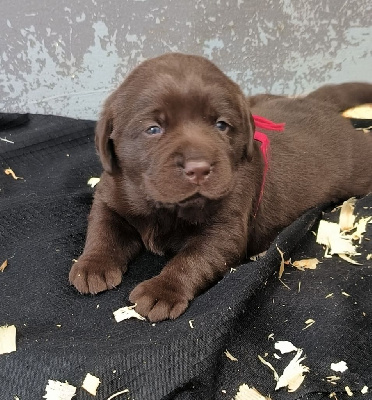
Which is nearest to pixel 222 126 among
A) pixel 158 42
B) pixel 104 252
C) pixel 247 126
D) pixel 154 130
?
pixel 247 126

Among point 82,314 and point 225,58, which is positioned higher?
point 225,58

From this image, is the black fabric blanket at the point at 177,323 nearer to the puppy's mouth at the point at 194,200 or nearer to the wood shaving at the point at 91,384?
the wood shaving at the point at 91,384

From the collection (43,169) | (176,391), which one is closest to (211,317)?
(176,391)

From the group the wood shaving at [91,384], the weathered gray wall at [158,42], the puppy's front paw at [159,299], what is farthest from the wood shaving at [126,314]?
the weathered gray wall at [158,42]

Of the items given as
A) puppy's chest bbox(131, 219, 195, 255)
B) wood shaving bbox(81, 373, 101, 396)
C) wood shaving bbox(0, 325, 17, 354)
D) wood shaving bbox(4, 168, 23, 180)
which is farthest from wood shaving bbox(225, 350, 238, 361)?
wood shaving bbox(4, 168, 23, 180)

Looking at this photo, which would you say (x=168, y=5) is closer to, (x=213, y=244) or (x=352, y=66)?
(x=352, y=66)

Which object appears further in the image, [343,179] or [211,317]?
[343,179]

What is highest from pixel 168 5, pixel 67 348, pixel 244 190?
pixel 168 5
